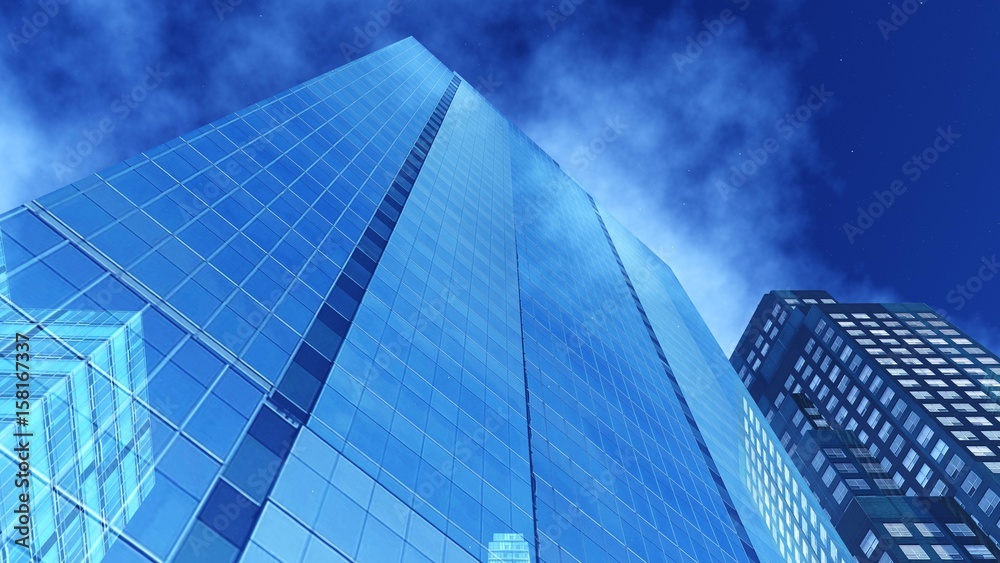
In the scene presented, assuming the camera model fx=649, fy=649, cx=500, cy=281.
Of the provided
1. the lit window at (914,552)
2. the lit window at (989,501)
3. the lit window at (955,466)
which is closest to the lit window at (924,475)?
the lit window at (955,466)

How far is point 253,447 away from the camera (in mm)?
19797

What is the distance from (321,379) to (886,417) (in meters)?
108

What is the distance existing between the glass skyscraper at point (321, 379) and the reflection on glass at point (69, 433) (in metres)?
0.06

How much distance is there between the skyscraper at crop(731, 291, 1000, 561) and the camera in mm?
83250

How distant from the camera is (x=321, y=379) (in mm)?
24906

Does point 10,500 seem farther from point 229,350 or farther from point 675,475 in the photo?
point 675,475

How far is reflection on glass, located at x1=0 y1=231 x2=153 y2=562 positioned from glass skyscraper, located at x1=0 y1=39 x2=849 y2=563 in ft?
0.19

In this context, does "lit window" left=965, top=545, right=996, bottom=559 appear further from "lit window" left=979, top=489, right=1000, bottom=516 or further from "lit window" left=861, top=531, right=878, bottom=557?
"lit window" left=861, top=531, right=878, bottom=557

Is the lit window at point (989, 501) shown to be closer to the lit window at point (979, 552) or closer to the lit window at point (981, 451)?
the lit window at point (981, 451)

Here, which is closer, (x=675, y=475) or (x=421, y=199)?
(x=675, y=475)

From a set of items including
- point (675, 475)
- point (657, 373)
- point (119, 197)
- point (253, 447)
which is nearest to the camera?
point (253, 447)

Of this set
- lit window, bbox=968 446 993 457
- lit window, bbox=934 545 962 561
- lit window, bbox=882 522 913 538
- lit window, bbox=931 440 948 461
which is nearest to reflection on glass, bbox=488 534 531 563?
lit window, bbox=882 522 913 538

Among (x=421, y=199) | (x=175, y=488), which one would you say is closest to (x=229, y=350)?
(x=175, y=488)

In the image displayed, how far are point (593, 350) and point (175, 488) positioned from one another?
41.5m
